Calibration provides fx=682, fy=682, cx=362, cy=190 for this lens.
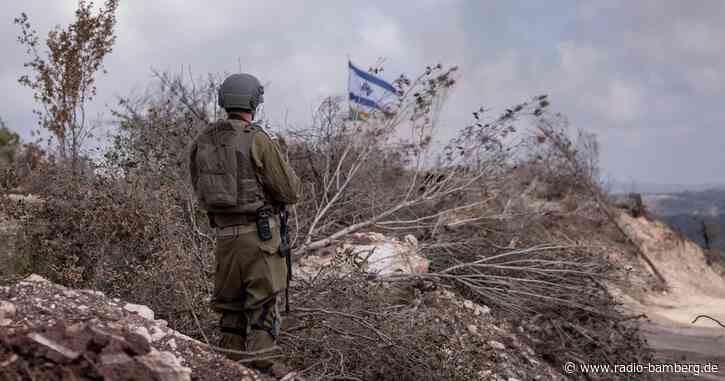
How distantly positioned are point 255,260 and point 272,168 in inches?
21.5

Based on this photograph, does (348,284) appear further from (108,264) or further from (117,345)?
(117,345)

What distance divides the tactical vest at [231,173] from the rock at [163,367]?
1.03m

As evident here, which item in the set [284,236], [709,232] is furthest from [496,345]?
[709,232]

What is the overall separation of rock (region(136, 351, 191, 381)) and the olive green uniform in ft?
2.71

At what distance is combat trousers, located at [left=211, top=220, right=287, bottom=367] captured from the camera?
13.0ft

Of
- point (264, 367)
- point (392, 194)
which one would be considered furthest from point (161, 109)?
point (264, 367)

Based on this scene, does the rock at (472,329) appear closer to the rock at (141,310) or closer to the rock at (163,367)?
the rock at (141,310)

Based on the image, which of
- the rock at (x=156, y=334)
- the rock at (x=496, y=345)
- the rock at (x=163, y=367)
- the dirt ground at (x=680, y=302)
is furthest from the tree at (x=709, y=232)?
the rock at (x=163, y=367)

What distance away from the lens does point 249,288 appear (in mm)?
4004

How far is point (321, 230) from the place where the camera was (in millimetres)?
6664

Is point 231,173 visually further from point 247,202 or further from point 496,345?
point 496,345

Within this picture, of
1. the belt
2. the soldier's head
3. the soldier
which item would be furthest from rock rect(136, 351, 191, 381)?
the soldier's head

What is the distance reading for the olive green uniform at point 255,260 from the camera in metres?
3.98

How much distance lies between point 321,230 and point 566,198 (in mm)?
9105
